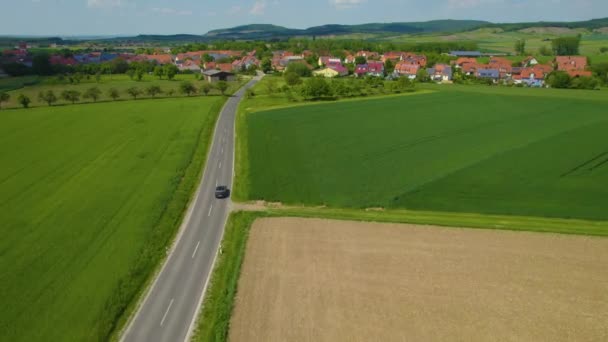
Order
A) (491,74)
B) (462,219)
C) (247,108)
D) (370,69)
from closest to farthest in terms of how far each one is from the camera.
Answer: (462,219) < (247,108) < (491,74) < (370,69)

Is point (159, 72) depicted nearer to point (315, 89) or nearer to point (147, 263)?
point (315, 89)

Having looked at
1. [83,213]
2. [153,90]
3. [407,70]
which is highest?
[407,70]

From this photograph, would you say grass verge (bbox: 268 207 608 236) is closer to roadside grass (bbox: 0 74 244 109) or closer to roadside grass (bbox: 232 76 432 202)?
roadside grass (bbox: 232 76 432 202)

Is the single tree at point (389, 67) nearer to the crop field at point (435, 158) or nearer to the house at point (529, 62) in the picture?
the house at point (529, 62)

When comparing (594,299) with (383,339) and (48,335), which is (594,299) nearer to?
(383,339)

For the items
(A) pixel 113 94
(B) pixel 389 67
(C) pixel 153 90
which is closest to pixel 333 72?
(B) pixel 389 67

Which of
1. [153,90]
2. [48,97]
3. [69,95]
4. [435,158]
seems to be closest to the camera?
[435,158]
